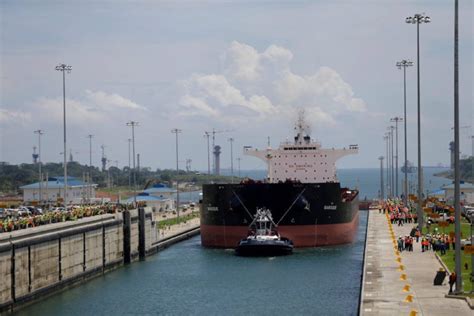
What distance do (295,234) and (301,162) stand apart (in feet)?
51.6

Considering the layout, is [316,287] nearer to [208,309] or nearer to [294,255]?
[208,309]

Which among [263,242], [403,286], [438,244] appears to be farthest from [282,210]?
[403,286]

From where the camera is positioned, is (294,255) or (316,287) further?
(294,255)

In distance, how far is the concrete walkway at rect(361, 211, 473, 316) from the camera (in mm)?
36156

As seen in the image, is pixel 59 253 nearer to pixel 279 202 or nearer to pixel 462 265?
pixel 279 202

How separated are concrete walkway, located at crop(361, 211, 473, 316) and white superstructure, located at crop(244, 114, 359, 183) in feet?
65.0

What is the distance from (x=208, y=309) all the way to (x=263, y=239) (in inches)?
765

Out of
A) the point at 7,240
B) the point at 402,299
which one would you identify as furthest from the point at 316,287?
the point at 7,240

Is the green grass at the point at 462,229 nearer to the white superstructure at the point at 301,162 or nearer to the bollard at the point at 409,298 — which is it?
the white superstructure at the point at 301,162

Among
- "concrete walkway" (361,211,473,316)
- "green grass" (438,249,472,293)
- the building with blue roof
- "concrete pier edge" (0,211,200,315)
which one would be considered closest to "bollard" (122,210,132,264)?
"concrete pier edge" (0,211,200,315)

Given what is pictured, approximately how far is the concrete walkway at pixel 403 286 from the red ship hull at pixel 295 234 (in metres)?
6.39

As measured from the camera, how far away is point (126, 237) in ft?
222

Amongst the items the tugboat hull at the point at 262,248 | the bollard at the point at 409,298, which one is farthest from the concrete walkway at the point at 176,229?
the bollard at the point at 409,298

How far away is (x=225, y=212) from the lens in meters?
70.2
